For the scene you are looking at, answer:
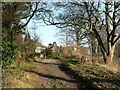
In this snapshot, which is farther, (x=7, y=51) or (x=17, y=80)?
(x=7, y=51)

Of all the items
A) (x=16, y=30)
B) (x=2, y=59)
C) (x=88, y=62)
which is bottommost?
(x=88, y=62)

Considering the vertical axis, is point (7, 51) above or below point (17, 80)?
above

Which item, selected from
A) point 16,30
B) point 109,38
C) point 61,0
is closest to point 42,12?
point 61,0

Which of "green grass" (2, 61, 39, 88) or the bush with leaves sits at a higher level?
the bush with leaves

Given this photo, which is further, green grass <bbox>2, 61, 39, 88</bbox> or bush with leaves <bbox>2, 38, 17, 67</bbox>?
bush with leaves <bbox>2, 38, 17, 67</bbox>

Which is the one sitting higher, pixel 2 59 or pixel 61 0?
pixel 61 0

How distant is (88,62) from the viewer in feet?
75.4

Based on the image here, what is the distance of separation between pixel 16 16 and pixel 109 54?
9256 millimetres

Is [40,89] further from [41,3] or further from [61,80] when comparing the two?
[41,3]

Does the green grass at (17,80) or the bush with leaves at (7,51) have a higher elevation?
the bush with leaves at (7,51)

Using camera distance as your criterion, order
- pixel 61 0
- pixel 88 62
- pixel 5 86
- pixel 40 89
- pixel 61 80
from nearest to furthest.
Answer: pixel 5 86 → pixel 40 89 → pixel 61 80 → pixel 61 0 → pixel 88 62

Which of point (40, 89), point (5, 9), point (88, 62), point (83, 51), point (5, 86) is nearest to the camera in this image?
point (5, 86)

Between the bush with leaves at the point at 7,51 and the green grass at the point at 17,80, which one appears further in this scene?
the bush with leaves at the point at 7,51

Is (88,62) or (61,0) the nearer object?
(61,0)
